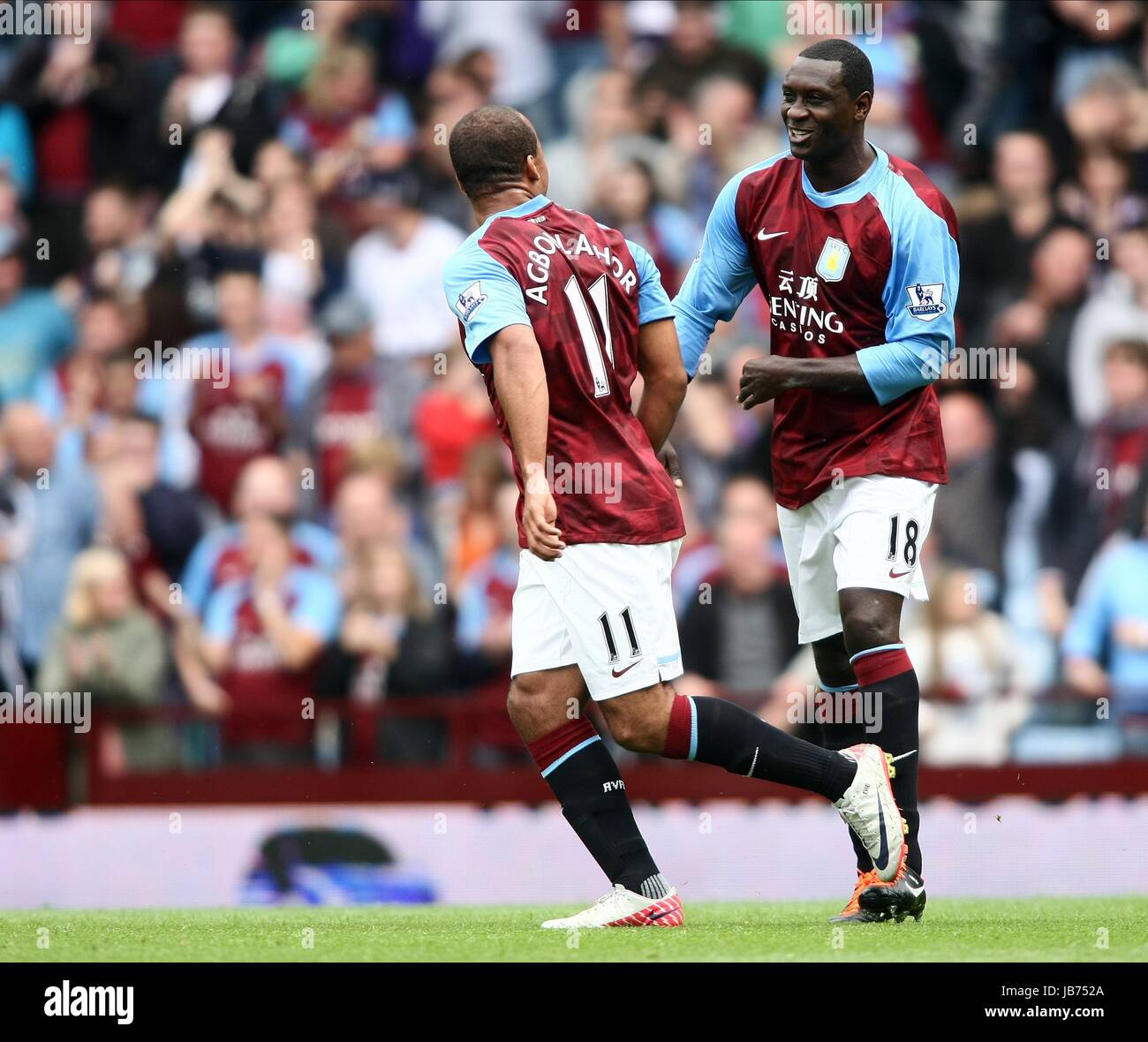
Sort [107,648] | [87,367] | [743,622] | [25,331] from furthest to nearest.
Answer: [25,331], [87,367], [107,648], [743,622]

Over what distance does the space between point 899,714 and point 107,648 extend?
17.0 feet

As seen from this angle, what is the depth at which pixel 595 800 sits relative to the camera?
20.0 feet

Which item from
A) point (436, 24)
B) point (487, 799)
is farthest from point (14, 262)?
point (487, 799)

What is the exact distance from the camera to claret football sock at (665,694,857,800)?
589 cm

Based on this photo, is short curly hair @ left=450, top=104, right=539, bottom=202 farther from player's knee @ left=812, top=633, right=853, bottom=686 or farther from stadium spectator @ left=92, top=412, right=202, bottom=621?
stadium spectator @ left=92, top=412, right=202, bottom=621

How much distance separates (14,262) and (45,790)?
4423 millimetres

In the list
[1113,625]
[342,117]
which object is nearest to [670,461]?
[1113,625]

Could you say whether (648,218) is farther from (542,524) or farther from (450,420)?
(542,524)

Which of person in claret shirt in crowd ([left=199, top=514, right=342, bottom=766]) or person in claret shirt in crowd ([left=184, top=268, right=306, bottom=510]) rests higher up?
person in claret shirt in crowd ([left=184, top=268, right=306, bottom=510])

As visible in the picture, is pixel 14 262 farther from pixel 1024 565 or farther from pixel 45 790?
pixel 1024 565

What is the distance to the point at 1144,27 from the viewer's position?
12047mm

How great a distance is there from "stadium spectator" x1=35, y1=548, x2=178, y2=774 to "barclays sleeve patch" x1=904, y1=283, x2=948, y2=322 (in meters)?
5.20

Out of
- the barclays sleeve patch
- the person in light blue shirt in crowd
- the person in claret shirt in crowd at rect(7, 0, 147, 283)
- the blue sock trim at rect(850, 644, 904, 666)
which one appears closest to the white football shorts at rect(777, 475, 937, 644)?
the blue sock trim at rect(850, 644, 904, 666)

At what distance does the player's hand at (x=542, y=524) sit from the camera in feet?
18.2
